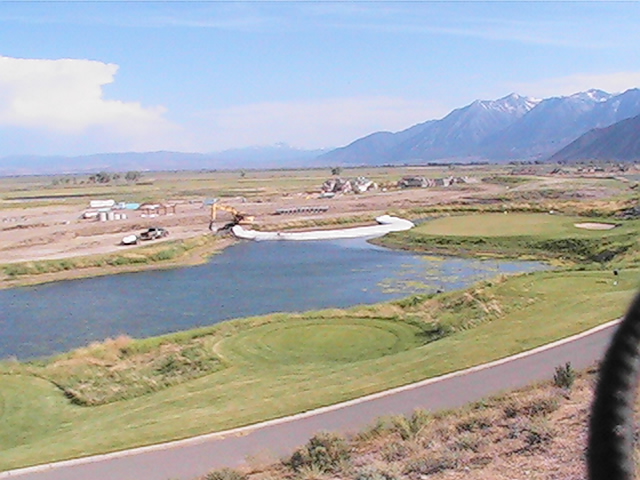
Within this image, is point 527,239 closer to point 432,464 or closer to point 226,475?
point 432,464

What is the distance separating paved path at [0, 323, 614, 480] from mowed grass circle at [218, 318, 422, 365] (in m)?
5.66

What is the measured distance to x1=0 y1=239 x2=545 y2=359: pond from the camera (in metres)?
26.8

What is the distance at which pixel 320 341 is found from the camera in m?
21.1

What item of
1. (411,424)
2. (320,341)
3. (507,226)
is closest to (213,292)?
(320,341)

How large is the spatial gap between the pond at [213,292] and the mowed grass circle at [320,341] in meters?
5.30

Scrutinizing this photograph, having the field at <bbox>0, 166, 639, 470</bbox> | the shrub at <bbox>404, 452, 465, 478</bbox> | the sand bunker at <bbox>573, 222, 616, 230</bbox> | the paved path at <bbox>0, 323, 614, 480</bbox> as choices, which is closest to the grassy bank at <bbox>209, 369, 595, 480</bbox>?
the shrub at <bbox>404, 452, 465, 478</bbox>

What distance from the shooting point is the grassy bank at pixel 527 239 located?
39.7m

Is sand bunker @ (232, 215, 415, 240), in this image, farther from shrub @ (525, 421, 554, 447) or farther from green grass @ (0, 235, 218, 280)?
shrub @ (525, 421, 554, 447)

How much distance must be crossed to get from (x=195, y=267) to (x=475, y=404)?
1279 inches

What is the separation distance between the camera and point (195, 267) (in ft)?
139

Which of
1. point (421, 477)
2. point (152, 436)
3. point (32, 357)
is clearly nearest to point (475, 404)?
point (421, 477)

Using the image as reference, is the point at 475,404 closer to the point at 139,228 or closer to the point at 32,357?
the point at 32,357

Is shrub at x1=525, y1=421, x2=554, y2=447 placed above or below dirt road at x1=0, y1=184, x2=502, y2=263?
above

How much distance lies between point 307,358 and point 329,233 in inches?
1473
